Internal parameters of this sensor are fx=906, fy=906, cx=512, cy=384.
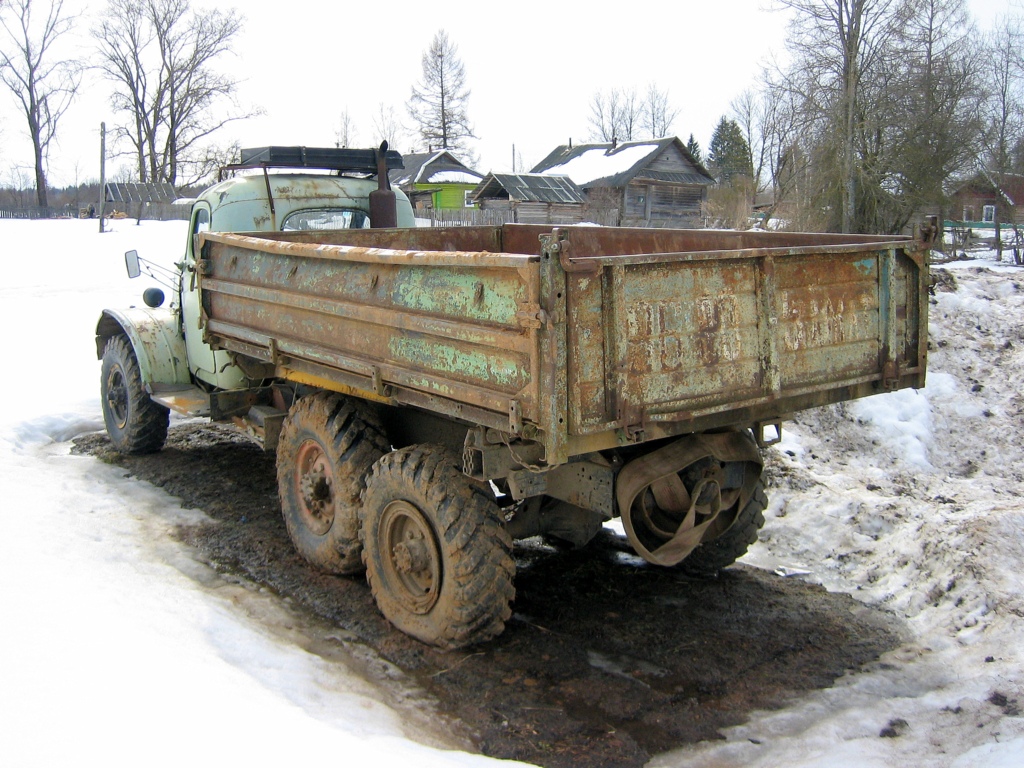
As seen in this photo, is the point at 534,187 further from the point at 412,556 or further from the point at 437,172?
the point at 412,556

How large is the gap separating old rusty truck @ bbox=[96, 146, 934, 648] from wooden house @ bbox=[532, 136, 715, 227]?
111ft

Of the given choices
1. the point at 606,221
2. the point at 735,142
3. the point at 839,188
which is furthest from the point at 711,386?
the point at 735,142

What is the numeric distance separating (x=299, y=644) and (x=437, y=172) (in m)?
43.7

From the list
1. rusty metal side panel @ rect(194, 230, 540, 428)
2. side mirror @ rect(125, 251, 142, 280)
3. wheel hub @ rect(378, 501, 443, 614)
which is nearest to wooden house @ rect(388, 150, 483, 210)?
side mirror @ rect(125, 251, 142, 280)

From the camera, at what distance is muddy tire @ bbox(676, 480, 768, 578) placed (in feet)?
17.0

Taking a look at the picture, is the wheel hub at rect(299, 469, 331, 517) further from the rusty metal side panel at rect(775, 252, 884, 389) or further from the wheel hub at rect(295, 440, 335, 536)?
the rusty metal side panel at rect(775, 252, 884, 389)

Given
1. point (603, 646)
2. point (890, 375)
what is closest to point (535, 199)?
point (890, 375)

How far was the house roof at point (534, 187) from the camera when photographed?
33.0 metres

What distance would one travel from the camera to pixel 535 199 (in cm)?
3306

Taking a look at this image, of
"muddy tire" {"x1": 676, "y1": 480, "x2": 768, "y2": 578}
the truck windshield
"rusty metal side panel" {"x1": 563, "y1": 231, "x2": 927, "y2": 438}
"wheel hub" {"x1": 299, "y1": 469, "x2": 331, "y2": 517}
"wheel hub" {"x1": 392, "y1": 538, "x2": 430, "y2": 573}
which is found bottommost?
"muddy tire" {"x1": 676, "y1": 480, "x2": 768, "y2": 578}

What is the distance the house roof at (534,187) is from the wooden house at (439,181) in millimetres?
10420

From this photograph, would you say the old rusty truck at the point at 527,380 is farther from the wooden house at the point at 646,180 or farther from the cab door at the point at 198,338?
the wooden house at the point at 646,180

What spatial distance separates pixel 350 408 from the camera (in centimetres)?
507

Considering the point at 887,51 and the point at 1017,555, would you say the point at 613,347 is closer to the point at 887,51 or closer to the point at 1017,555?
the point at 1017,555
